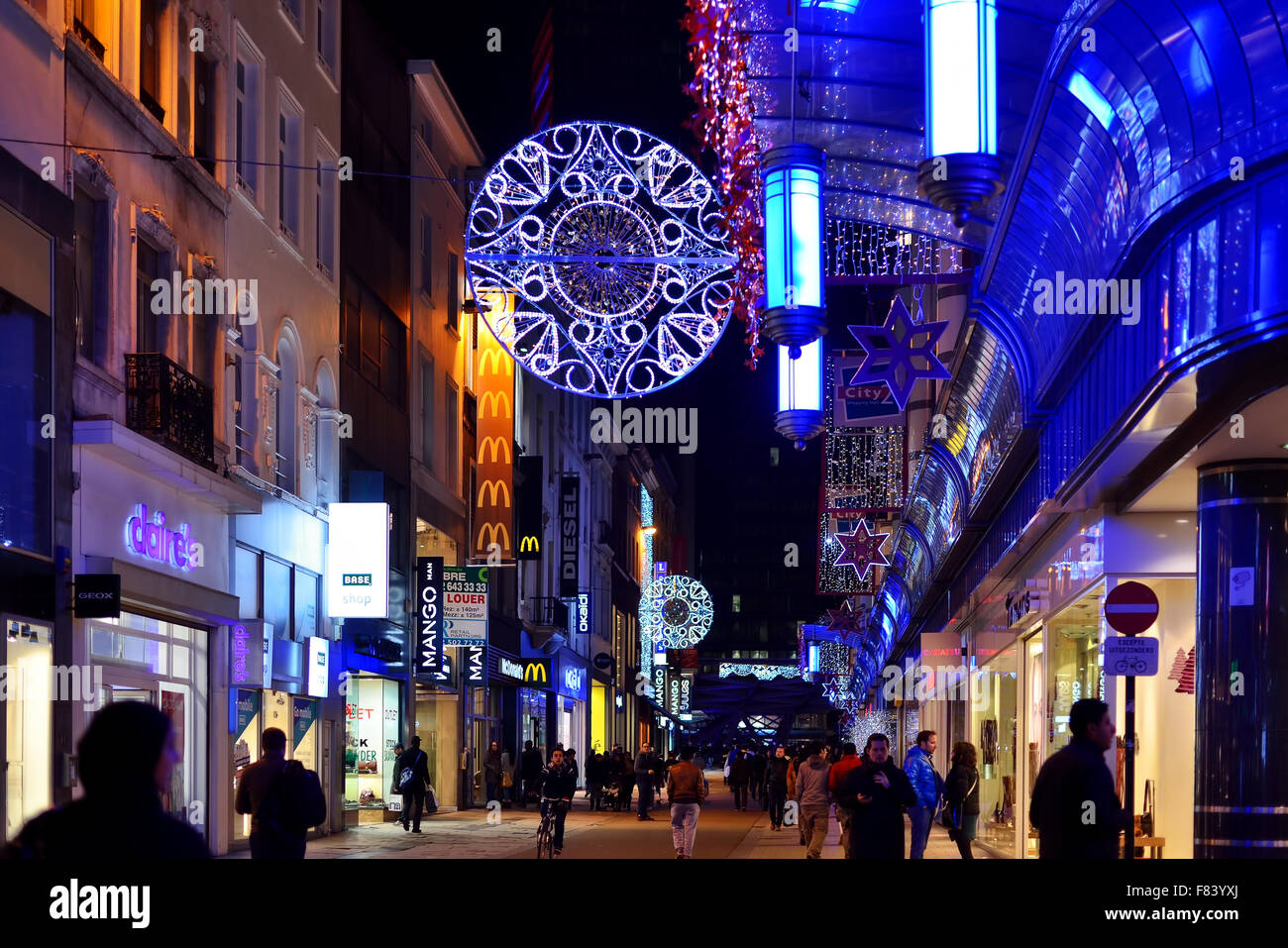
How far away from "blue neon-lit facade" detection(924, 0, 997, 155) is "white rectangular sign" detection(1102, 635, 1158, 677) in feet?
16.7

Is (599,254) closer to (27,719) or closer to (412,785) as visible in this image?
(27,719)

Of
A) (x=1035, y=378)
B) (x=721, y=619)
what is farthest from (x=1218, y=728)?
(x=721, y=619)

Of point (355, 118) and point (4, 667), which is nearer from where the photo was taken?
point (4, 667)

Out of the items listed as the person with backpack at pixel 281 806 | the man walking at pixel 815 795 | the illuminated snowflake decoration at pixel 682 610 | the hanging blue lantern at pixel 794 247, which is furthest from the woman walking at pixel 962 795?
the illuminated snowflake decoration at pixel 682 610

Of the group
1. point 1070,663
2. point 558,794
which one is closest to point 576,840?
point 558,794

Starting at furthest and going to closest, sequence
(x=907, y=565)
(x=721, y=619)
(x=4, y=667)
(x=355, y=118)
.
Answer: (x=721, y=619), (x=907, y=565), (x=355, y=118), (x=4, y=667)

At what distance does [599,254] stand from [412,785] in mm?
17481

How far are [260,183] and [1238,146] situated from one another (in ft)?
60.0

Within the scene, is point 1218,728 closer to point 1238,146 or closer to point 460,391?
point 1238,146

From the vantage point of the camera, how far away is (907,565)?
40250 mm

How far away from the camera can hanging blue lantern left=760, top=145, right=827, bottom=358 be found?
1521cm

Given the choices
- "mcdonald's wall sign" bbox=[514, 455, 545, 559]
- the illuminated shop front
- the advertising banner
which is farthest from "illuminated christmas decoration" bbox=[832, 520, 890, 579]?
the illuminated shop front

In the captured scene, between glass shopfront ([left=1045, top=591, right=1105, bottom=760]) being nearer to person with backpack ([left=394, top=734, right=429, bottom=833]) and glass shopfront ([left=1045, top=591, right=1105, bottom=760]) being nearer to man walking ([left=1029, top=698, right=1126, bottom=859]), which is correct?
man walking ([left=1029, top=698, right=1126, bottom=859])

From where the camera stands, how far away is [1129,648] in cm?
1331
